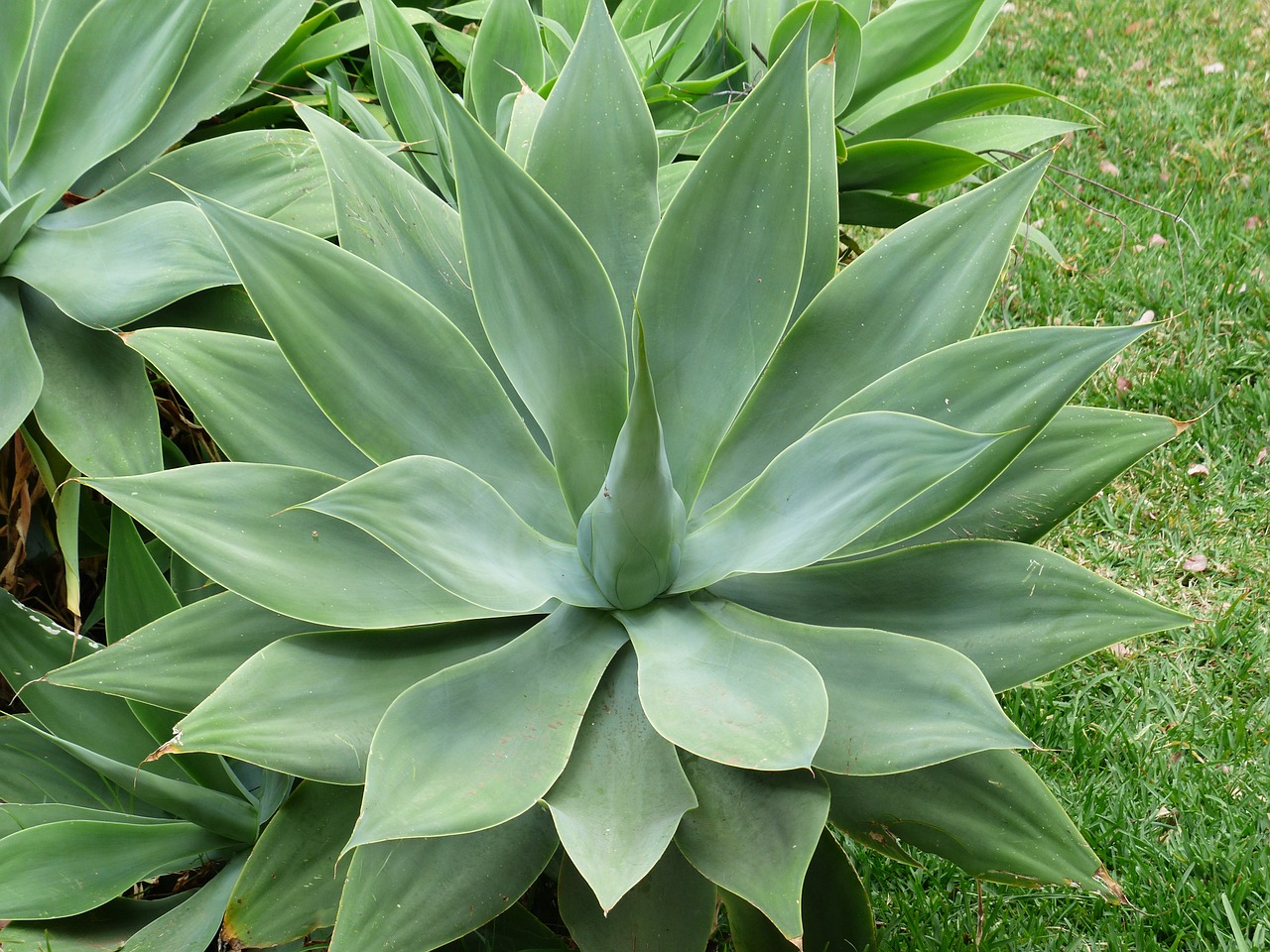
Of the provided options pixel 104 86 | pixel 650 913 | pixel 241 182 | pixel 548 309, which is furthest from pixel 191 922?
pixel 104 86

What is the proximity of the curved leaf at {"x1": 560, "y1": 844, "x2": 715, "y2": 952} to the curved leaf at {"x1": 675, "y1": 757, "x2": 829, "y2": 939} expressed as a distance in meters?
0.09

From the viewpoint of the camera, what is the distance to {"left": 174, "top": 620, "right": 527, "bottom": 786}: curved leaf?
0.92 m

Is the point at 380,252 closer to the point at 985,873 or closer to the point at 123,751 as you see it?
the point at 123,751

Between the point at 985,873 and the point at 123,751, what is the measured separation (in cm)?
98

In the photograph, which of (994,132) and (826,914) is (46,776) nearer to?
(826,914)

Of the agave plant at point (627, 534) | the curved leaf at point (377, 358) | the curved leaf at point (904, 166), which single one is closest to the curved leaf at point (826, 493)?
the agave plant at point (627, 534)

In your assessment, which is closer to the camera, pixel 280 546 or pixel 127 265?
pixel 280 546

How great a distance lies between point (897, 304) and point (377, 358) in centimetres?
54

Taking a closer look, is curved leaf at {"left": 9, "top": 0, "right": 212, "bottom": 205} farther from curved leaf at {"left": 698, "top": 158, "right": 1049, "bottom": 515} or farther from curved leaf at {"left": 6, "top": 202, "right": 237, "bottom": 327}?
curved leaf at {"left": 698, "top": 158, "right": 1049, "bottom": 515}

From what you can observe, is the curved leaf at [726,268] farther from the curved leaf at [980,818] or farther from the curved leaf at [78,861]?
the curved leaf at [78,861]

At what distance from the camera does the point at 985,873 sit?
1.06 meters

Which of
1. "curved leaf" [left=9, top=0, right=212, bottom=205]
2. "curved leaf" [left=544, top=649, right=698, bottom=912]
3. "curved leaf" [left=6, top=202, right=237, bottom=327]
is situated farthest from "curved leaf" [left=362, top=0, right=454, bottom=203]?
"curved leaf" [left=544, top=649, right=698, bottom=912]

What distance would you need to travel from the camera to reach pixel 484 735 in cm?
96

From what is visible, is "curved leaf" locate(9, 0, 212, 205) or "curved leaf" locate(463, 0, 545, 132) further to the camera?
"curved leaf" locate(463, 0, 545, 132)
